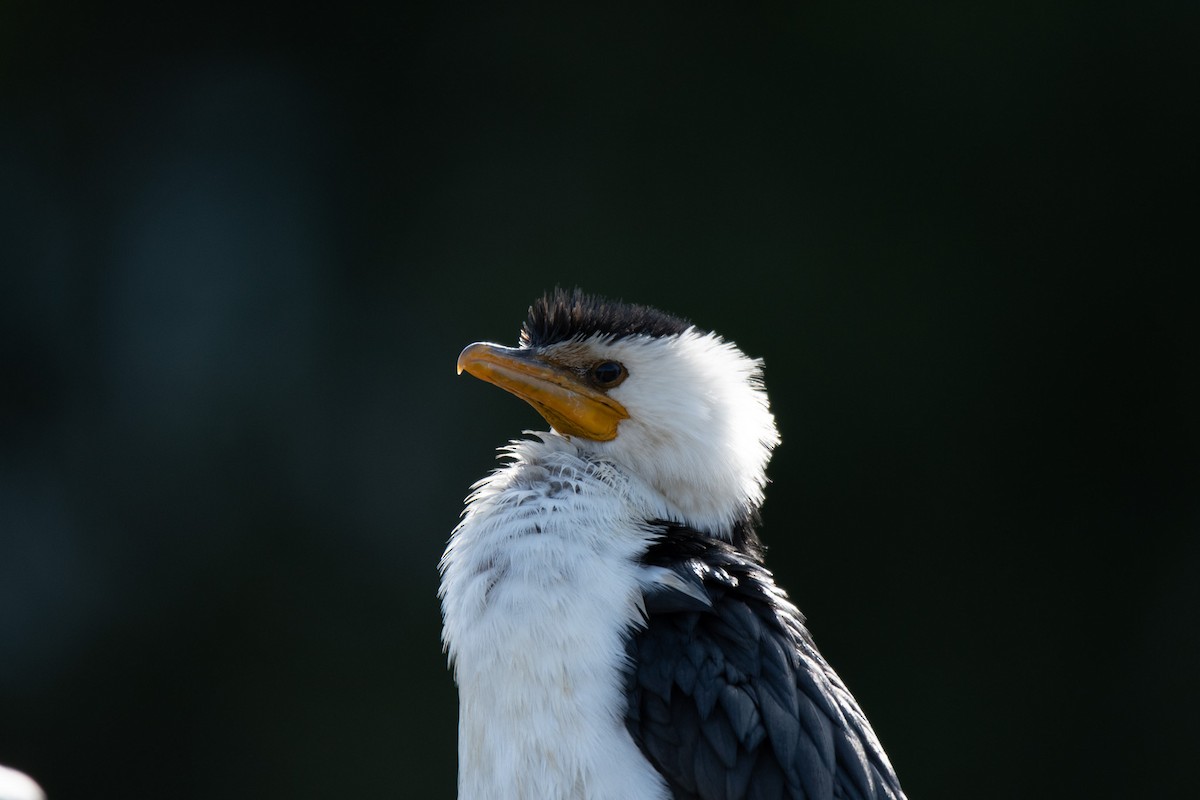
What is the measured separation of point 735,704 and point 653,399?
41 centimetres

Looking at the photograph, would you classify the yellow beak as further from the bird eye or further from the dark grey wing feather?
the dark grey wing feather

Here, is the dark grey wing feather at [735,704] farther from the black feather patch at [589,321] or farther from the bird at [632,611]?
the black feather patch at [589,321]

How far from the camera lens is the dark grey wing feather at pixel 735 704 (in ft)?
4.26

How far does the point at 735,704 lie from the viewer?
4.31 ft

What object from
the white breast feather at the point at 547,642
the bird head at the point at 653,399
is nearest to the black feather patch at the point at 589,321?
the bird head at the point at 653,399

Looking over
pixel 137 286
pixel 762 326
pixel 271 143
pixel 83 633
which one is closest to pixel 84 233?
pixel 137 286

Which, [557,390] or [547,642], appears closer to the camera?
[547,642]

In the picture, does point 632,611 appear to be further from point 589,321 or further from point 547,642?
point 589,321

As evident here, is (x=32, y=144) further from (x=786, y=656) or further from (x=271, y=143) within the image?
(x=786, y=656)

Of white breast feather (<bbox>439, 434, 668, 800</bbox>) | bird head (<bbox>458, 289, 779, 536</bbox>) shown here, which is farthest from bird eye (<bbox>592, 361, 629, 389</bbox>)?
white breast feather (<bbox>439, 434, 668, 800</bbox>)

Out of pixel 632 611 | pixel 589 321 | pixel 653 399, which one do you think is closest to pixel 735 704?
pixel 632 611

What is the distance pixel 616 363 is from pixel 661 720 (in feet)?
1.56

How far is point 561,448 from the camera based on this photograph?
1.56m

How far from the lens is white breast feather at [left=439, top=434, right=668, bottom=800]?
1.29m
